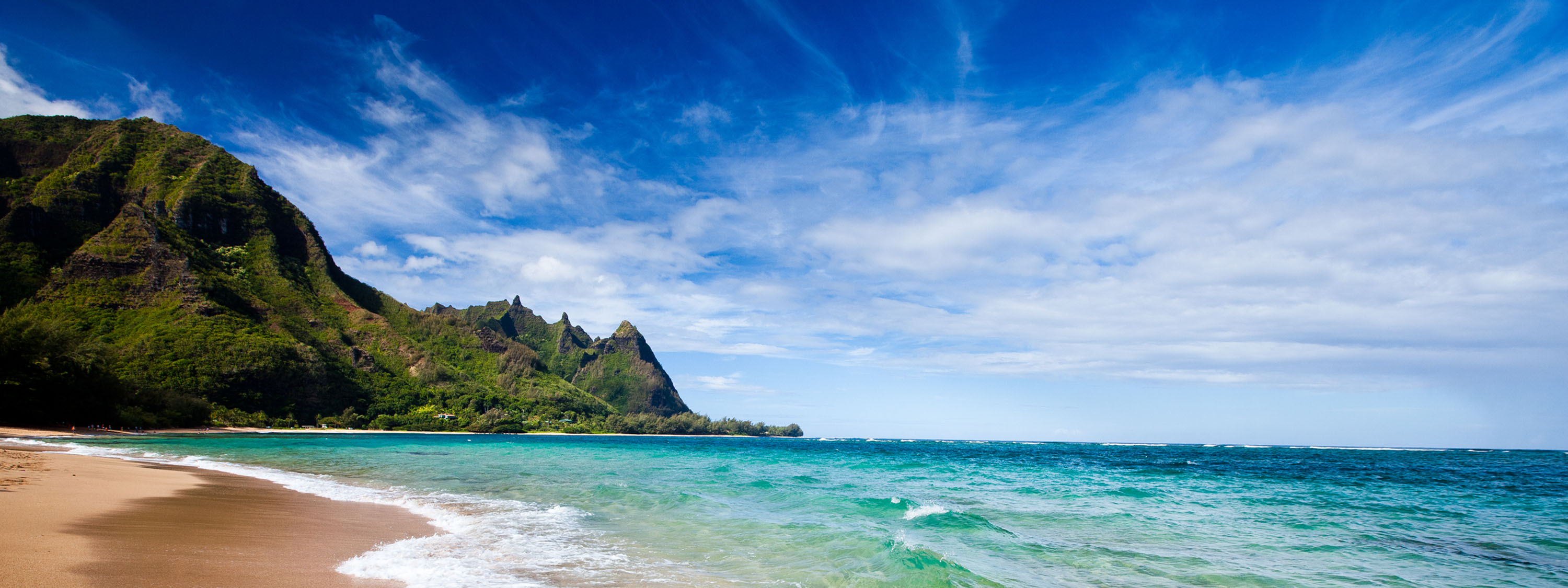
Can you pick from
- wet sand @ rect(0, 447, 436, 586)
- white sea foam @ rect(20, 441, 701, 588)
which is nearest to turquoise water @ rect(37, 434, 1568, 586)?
white sea foam @ rect(20, 441, 701, 588)

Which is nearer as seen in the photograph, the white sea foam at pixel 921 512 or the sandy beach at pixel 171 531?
the sandy beach at pixel 171 531

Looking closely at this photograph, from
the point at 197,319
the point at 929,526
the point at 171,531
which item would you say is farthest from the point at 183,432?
the point at 929,526

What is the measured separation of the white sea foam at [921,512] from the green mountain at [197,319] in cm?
5416

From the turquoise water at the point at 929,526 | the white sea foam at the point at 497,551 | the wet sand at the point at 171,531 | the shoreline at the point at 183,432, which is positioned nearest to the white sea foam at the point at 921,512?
the turquoise water at the point at 929,526

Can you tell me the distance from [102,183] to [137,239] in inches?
1355

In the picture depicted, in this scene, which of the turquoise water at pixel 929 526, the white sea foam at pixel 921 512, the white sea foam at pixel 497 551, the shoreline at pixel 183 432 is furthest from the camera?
the shoreline at pixel 183 432

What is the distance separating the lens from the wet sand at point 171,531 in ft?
19.2

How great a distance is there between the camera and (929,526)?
548 inches

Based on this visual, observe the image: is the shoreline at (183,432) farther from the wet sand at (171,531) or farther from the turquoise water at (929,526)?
the wet sand at (171,531)

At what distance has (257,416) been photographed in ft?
270

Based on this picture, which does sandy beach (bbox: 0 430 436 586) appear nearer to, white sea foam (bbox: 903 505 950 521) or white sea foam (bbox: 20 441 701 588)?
white sea foam (bbox: 20 441 701 588)

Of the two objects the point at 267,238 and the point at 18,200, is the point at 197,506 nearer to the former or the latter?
the point at 18,200

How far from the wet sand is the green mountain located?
40.5 meters

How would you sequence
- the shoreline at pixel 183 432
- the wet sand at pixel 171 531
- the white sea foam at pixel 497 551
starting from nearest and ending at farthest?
the wet sand at pixel 171 531
the white sea foam at pixel 497 551
the shoreline at pixel 183 432
